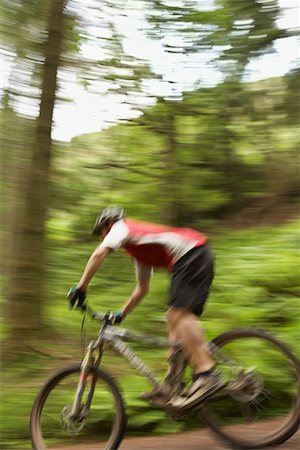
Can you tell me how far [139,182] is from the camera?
8.86 meters

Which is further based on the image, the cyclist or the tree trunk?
the tree trunk

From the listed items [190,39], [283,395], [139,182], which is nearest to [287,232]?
[139,182]

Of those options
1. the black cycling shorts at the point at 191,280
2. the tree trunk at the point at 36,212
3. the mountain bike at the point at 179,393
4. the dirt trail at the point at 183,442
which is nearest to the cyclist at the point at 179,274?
the black cycling shorts at the point at 191,280

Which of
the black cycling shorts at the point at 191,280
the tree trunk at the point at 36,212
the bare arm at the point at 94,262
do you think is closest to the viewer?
the bare arm at the point at 94,262

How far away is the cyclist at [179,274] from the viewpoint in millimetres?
3990

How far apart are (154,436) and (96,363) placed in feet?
3.11

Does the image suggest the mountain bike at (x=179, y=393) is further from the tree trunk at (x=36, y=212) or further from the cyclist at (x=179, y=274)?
the tree trunk at (x=36, y=212)

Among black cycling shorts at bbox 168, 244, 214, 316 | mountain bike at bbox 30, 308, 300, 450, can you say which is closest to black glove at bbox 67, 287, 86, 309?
mountain bike at bbox 30, 308, 300, 450

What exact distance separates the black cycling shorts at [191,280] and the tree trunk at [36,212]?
9.07 ft

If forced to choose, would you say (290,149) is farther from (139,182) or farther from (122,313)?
(122,313)

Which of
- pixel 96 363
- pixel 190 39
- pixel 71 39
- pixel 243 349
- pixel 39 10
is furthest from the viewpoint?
pixel 190 39

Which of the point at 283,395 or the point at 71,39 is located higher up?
the point at 71,39

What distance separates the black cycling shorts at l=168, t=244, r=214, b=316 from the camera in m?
4.02

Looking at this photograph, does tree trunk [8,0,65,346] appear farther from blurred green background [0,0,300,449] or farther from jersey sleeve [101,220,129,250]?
jersey sleeve [101,220,129,250]
